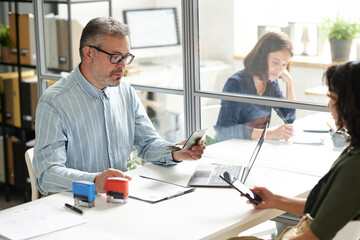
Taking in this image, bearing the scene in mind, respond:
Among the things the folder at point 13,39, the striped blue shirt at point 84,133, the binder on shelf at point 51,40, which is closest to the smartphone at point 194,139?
the striped blue shirt at point 84,133

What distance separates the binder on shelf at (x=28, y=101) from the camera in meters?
4.46

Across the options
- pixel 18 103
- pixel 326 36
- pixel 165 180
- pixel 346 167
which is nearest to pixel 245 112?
pixel 326 36

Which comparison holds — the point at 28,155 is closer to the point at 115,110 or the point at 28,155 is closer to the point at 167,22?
the point at 115,110

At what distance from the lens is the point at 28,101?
4516 millimetres

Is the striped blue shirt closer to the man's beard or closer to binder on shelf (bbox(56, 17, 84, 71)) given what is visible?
the man's beard

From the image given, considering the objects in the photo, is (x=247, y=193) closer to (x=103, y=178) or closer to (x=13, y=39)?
(x=103, y=178)

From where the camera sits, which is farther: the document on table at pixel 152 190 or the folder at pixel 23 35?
the folder at pixel 23 35

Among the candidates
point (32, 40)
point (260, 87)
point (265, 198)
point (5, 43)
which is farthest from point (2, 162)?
point (265, 198)

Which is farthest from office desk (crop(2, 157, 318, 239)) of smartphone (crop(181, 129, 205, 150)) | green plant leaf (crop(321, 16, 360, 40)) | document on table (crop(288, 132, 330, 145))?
green plant leaf (crop(321, 16, 360, 40))

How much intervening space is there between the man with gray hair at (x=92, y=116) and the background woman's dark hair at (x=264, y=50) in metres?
0.67

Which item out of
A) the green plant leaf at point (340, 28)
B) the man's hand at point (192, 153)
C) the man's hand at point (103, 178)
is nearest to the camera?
the man's hand at point (103, 178)

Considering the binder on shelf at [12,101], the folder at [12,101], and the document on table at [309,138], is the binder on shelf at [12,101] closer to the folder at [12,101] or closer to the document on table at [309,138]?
the folder at [12,101]

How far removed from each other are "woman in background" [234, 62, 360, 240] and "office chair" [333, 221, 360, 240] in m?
0.04

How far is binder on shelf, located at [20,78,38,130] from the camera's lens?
14.6 feet
